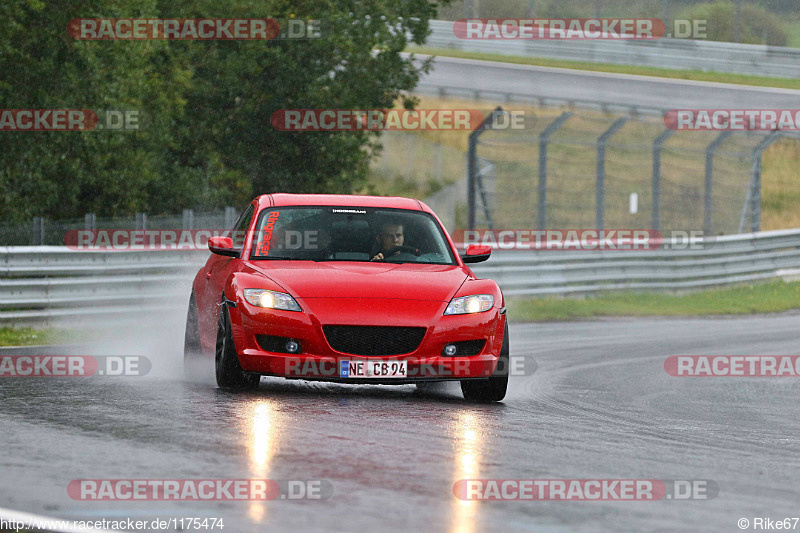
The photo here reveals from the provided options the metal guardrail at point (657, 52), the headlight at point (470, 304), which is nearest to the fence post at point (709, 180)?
the headlight at point (470, 304)

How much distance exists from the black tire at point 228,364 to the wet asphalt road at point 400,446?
0.12 m

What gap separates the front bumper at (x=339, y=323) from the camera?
403 inches

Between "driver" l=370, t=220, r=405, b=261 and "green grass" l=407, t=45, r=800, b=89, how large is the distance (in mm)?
39325

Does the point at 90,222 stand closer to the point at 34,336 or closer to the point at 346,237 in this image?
the point at 34,336

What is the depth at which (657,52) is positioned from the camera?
52.2 meters

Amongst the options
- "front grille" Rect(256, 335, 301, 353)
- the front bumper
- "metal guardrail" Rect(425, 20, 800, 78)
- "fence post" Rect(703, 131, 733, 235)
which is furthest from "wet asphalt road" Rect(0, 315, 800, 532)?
"metal guardrail" Rect(425, 20, 800, 78)

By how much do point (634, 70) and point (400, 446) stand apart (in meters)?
44.7

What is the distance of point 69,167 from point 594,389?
17096 millimetres

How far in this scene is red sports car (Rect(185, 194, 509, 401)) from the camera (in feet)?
33.7

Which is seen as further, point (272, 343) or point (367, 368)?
point (272, 343)

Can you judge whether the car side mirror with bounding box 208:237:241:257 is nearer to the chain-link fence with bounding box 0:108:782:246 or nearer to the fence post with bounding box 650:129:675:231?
the fence post with bounding box 650:129:675:231

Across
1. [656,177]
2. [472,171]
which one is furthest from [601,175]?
[472,171]

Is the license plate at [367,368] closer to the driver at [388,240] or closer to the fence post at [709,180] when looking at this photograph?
the driver at [388,240]

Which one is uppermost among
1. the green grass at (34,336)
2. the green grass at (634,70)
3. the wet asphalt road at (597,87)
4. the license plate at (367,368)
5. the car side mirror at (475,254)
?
the green grass at (634,70)
